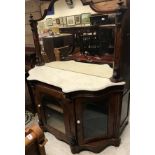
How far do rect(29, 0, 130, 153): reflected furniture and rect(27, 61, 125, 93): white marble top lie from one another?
0.5 inches

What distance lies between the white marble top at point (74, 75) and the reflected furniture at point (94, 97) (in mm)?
13

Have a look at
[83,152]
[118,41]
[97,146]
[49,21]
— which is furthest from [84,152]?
[49,21]

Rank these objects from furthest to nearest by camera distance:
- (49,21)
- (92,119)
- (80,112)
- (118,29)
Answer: (49,21) < (92,119) < (80,112) < (118,29)

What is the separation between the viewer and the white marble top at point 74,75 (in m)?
1.37

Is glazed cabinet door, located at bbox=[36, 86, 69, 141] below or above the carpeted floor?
above

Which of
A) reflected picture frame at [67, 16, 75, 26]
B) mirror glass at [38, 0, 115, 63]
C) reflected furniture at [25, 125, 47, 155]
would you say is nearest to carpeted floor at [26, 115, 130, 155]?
reflected furniture at [25, 125, 47, 155]

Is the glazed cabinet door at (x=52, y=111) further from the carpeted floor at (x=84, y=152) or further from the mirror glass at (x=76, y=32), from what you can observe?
the mirror glass at (x=76, y=32)

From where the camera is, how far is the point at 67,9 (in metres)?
1.54

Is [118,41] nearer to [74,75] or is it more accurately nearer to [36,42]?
[74,75]

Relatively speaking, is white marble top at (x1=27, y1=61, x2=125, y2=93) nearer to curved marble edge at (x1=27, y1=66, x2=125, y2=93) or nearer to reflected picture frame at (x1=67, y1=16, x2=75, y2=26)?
curved marble edge at (x1=27, y1=66, x2=125, y2=93)

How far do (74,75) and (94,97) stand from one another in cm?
39

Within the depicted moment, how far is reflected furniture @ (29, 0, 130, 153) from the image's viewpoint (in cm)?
137

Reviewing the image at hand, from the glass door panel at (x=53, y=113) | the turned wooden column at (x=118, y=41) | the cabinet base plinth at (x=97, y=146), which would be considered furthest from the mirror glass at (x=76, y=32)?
the cabinet base plinth at (x=97, y=146)
